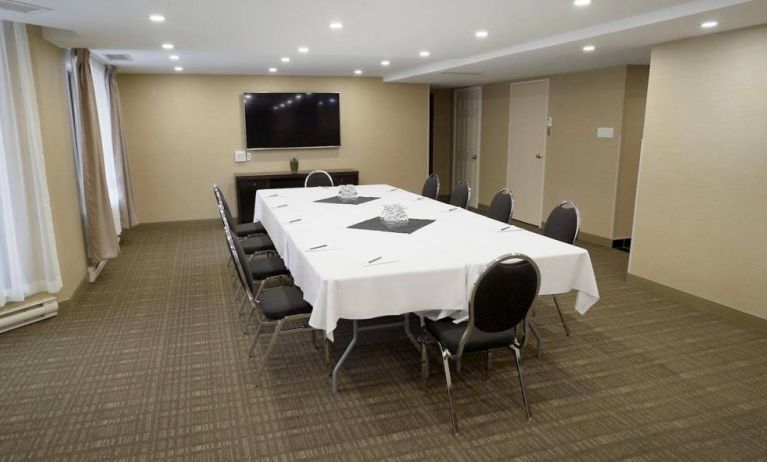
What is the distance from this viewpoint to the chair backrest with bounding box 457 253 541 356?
2549mm

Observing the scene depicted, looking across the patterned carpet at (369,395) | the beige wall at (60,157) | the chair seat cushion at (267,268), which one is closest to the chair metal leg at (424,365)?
the patterned carpet at (369,395)

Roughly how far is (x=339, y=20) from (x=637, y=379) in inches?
130

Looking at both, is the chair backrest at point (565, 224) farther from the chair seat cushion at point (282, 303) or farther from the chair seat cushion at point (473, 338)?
the chair seat cushion at point (282, 303)

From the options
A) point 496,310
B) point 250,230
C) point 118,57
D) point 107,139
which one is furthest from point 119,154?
point 496,310

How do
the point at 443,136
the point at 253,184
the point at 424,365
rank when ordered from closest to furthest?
the point at 424,365 → the point at 253,184 → the point at 443,136

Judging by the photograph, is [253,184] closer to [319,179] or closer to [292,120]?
[292,120]

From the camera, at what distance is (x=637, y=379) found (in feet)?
10.8

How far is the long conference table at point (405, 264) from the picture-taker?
284cm

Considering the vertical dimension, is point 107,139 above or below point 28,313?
above

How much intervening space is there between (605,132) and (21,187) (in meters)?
6.26

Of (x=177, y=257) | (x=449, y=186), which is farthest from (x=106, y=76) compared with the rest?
(x=449, y=186)

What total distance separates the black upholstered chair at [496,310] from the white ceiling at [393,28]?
1.87 m

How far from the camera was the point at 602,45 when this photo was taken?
4.68 metres

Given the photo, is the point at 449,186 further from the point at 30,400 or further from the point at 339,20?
the point at 30,400
